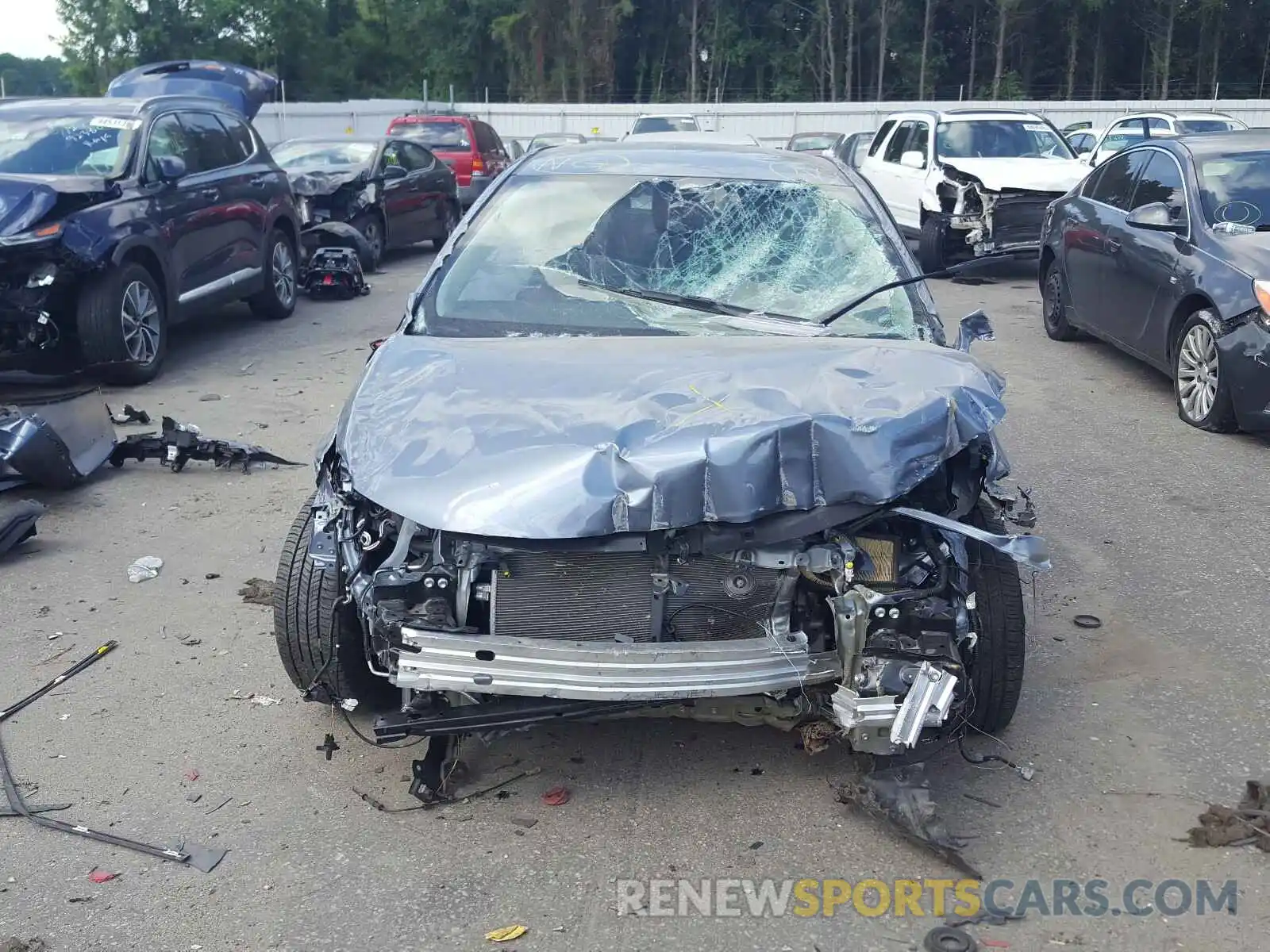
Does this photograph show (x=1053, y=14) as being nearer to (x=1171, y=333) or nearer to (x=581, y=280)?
(x=1171, y=333)

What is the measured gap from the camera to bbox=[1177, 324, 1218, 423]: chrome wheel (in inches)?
288

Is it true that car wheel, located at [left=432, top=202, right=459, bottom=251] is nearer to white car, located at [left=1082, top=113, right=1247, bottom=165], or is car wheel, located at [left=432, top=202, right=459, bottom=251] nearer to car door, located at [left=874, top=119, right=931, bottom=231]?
car door, located at [left=874, top=119, right=931, bottom=231]

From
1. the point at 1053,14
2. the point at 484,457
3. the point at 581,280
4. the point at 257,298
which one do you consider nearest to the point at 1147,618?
the point at 581,280

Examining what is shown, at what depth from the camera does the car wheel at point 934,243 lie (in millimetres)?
13195

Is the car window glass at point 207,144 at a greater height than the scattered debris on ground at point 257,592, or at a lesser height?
greater

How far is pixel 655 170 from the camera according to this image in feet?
16.8

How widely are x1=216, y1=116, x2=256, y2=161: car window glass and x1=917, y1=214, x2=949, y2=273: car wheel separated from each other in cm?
690

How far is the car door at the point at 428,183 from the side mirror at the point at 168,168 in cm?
601

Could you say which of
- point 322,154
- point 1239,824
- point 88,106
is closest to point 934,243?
point 322,154

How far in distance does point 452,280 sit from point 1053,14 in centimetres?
5563

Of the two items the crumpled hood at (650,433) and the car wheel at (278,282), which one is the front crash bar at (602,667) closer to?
the crumpled hood at (650,433)

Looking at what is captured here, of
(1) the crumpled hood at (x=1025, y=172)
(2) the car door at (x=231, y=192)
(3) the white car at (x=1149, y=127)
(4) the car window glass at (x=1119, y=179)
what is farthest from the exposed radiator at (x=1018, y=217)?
(2) the car door at (x=231, y=192)

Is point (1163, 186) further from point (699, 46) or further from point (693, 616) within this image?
point (699, 46)

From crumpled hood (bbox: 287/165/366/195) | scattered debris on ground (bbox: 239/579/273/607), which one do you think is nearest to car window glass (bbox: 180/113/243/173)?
crumpled hood (bbox: 287/165/366/195)
